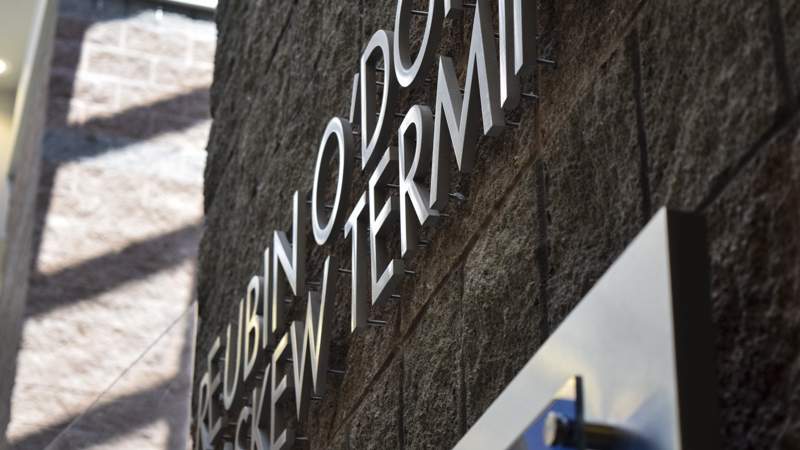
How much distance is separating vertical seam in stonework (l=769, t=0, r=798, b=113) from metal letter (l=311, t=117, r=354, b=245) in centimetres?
97

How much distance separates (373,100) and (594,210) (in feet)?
2.32

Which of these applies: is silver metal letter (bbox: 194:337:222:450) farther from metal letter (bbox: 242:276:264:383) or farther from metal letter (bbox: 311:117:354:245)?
metal letter (bbox: 311:117:354:245)

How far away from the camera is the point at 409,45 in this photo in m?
1.32

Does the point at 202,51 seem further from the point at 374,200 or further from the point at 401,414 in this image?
the point at 401,414

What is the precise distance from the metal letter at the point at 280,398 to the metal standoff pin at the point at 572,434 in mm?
1020

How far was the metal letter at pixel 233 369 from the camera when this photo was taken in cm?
208

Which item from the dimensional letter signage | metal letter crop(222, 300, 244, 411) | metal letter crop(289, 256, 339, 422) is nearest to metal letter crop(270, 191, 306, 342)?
the dimensional letter signage

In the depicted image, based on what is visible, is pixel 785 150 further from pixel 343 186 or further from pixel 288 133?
pixel 288 133

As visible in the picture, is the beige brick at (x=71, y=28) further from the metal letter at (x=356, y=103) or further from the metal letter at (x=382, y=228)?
the metal letter at (x=382, y=228)

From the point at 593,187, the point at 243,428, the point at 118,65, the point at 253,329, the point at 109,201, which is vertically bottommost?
the point at 243,428

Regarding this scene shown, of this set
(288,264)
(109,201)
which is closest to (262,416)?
(288,264)

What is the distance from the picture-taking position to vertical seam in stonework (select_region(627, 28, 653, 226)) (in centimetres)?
74

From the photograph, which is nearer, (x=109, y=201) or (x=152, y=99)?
(x=109, y=201)

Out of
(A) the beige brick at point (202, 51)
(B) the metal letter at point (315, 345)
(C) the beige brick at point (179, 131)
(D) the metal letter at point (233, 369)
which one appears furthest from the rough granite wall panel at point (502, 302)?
(A) the beige brick at point (202, 51)
